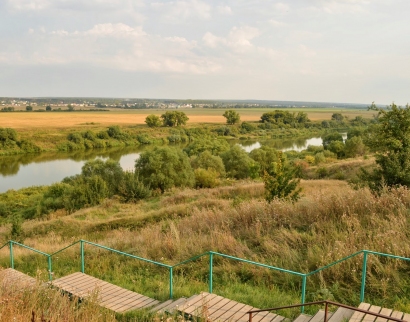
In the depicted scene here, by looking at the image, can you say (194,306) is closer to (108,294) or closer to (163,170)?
(108,294)

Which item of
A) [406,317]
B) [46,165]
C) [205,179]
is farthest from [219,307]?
[46,165]

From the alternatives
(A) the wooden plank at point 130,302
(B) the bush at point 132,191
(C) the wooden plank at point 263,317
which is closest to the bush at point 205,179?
(B) the bush at point 132,191

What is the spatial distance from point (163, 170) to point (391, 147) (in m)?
24.1

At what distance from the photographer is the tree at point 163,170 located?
3425 centimetres

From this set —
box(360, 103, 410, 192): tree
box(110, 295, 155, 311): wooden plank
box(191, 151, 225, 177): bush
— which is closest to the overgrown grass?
box(110, 295, 155, 311): wooden plank

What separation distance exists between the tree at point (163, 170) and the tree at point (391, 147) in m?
22.2

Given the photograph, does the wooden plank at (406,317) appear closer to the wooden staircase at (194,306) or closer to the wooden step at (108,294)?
the wooden staircase at (194,306)

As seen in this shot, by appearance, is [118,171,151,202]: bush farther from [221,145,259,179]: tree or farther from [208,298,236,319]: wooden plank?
[208,298,236,319]: wooden plank

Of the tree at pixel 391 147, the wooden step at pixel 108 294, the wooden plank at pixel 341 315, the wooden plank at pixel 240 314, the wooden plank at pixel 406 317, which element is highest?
the tree at pixel 391 147

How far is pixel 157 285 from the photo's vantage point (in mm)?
7332

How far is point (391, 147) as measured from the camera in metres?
13.0

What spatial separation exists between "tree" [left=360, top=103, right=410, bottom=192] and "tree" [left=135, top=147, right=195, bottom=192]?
22.2 metres

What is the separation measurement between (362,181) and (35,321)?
1188 cm

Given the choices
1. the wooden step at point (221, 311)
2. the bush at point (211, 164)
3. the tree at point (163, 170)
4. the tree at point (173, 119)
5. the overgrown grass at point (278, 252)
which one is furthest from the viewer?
the tree at point (173, 119)
